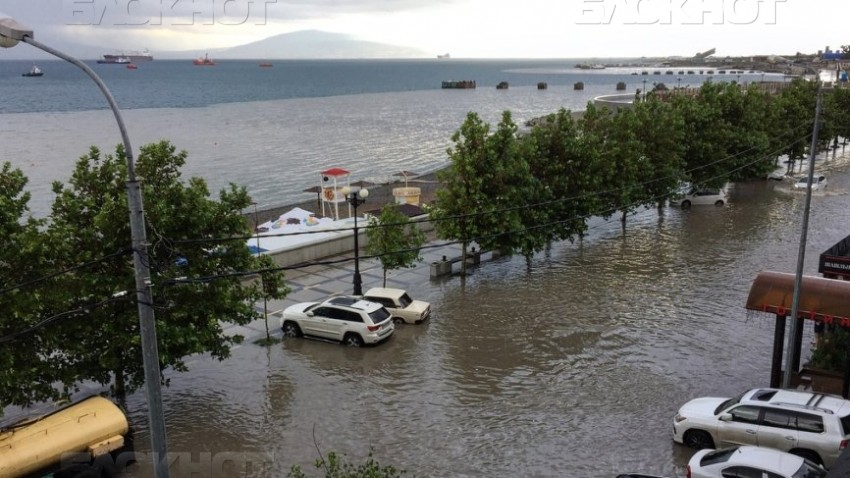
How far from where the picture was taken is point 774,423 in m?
13.6

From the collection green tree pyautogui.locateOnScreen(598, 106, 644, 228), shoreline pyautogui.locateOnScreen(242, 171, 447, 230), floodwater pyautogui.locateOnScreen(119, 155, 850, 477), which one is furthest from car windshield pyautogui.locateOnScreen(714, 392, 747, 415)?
shoreline pyautogui.locateOnScreen(242, 171, 447, 230)

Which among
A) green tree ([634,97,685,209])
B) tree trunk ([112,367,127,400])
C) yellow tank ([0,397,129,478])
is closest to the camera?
yellow tank ([0,397,129,478])

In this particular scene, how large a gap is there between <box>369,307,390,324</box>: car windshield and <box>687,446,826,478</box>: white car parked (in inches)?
406

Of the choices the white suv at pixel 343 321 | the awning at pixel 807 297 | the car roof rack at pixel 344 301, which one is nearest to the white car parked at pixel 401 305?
the white suv at pixel 343 321

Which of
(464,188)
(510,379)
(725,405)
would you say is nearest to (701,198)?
(464,188)

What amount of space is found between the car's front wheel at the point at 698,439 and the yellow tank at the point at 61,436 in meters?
11.9

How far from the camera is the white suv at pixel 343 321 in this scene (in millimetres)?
20375

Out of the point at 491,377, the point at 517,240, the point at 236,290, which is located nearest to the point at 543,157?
the point at 517,240

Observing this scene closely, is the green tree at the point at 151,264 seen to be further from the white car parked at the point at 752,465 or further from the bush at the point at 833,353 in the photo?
the bush at the point at 833,353

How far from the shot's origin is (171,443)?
1537cm

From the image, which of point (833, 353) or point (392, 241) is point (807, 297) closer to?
point (833, 353)

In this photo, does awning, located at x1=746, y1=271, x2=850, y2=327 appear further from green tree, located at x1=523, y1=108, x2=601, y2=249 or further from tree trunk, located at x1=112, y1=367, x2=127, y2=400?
tree trunk, located at x1=112, y1=367, x2=127, y2=400

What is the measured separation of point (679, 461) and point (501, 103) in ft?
551

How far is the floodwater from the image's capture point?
14539mm
